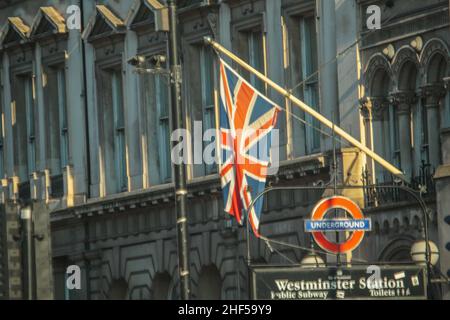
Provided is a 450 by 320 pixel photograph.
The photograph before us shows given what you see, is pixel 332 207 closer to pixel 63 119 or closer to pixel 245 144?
pixel 245 144

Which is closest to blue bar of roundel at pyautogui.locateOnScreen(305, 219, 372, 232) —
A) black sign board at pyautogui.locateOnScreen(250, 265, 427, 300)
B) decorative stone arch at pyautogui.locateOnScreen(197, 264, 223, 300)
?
black sign board at pyautogui.locateOnScreen(250, 265, 427, 300)

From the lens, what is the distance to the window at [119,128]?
5694cm

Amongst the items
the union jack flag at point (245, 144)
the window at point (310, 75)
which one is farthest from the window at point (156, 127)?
the union jack flag at point (245, 144)

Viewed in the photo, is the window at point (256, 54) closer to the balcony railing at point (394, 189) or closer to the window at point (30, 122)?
the balcony railing at point (394, 189)

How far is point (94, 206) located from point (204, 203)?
605 centimetres

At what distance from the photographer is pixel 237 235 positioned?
5056 centimetres

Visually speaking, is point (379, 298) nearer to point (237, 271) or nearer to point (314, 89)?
point (314, 89)

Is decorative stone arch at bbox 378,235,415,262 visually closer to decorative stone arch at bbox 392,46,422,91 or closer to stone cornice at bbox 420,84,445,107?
stone cornice at bbox 420,84,445,107

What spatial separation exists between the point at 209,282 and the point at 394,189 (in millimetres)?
11263

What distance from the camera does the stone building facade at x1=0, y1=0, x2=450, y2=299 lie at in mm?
42500

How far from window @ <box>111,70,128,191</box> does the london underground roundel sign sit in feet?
64.8

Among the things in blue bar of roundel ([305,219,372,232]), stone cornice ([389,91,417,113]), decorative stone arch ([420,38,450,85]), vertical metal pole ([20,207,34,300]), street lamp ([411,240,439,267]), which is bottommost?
vertical metal pole ([20,207,34,300])

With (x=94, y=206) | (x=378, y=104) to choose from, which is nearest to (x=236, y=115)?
(x=378, y=104)

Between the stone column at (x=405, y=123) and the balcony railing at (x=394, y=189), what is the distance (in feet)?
1.41
